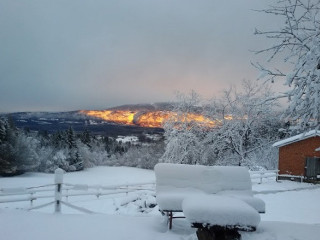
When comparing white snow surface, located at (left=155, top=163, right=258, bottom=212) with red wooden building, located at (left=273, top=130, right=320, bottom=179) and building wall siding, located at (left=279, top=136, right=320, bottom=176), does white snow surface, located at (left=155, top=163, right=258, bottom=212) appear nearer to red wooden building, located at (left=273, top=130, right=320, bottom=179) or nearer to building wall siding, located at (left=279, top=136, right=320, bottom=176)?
red wooden building, located at (left=273, top=130, right=320, bottom=179)

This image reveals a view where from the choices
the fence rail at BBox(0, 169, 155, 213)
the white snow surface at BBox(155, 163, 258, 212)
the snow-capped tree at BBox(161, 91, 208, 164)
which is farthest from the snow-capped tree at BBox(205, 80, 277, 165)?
the white snow surface at BBox(155, 163, 258, 212)

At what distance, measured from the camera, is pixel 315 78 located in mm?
5152

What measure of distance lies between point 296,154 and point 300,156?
12.9 inches

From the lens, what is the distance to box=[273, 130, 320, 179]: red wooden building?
2238 cm

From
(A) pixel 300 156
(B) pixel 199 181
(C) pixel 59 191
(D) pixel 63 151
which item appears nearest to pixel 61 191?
(C) pixel 59 191

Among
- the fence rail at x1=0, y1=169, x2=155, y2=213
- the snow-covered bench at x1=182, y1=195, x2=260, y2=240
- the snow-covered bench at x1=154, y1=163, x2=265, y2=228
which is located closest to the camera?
the snow-covered bench at x1=182, y1=195, x2=260, y2=240

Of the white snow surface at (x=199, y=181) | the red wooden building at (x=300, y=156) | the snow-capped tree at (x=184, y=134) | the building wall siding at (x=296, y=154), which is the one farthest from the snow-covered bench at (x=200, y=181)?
the snow-capped tree at (x=184, y=134)

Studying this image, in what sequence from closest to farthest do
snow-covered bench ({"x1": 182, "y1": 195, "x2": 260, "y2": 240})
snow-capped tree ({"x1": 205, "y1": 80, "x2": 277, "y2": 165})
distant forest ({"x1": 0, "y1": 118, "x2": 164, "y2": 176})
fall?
snow-covered bench ({"x1": 182, "y1": 195, "x2": 260, "y2": 240})
snow-capped tree ({"x1": 205, "y1": 80, "x2": 277, "y2": 165})
distant forest ({"x1": 0, "y1": 118, "x2": 164, "y2": 176})

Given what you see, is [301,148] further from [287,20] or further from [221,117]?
[287,20]

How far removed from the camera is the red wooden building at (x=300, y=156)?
2238cm

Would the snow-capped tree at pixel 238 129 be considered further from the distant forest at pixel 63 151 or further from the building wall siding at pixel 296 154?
the distant forest at pixel 63 151

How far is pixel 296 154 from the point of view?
23.2m

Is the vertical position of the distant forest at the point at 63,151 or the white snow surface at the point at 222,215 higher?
the white snow surface at the point at 222,215

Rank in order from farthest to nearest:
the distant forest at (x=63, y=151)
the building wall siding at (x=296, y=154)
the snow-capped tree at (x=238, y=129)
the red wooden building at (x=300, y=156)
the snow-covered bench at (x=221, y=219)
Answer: the distant forest at (x=63, y=151), the snow-capped tree at (x=238, y=129), the building wall siding at (x=296, y=154), the red wooden building at (x=300, y=156), the snow-covered bench at (x=221, y=219)
